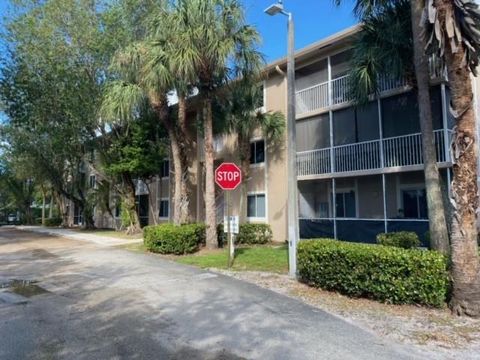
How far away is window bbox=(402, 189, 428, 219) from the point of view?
47.2ft

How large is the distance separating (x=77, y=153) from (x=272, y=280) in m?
21.2

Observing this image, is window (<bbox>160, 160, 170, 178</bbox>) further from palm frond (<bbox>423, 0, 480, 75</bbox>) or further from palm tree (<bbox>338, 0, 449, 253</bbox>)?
palm frond (<bbox>423, 0, 480, 75</bbox>)

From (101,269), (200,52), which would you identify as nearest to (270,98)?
(200,52)

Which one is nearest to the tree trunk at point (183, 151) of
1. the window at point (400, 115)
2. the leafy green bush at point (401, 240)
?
the window at point (400, 115)

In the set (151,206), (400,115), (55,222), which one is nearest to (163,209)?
(151,206)

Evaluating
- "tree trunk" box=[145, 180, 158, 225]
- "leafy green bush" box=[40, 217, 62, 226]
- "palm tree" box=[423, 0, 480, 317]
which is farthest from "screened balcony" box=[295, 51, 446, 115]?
"leafy green bush" box=[40, 217, 62, 226]

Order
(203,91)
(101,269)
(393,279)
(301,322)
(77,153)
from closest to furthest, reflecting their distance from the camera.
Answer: (301,322), (393,279), (101,269), (203,91), (77,153)

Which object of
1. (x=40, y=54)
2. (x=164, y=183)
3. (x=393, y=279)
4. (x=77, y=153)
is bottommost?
(x=393, y=279)

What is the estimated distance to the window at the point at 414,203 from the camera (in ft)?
47.2

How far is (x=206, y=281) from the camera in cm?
956

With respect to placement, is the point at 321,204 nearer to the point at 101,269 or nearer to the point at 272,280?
the point at 272,280

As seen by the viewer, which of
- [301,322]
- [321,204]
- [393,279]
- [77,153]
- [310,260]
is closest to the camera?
[301,322]

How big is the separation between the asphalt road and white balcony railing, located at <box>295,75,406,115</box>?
9482 millimetres

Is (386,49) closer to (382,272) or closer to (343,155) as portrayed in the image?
(343,155)
